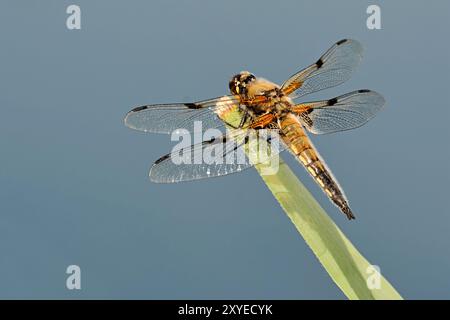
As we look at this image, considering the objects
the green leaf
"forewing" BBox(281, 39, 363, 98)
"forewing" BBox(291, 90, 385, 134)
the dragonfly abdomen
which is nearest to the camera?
the green leaf

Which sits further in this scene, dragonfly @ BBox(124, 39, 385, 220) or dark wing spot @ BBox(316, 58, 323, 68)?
dark wing spot @ BBox(316, 58, 323, 68)

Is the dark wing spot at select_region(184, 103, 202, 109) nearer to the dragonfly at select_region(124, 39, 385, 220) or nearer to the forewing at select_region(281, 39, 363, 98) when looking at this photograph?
the dragonfly at select_region(124, 39, 385, 220)

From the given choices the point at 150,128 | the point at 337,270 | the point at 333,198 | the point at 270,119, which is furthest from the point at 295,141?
the point at 337,270

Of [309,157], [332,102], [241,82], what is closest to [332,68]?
[332,102]

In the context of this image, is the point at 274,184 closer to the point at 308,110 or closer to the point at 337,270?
the point at 337,270

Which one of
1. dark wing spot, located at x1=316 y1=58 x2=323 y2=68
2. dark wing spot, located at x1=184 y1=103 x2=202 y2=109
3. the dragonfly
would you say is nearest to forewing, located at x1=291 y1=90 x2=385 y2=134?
the dragonfly

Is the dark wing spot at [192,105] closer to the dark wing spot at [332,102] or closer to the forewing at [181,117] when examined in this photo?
the forewing at [181,117]

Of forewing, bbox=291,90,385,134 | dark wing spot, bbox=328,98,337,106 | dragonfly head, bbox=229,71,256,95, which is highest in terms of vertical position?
dragonfly head, bbox=229,71,256,95
